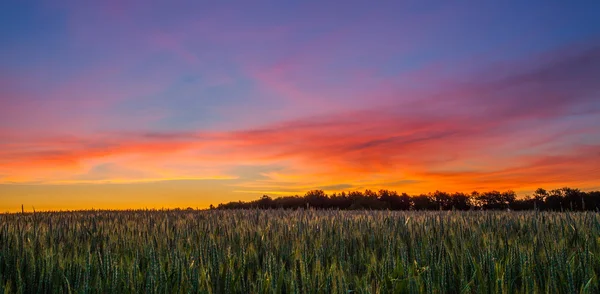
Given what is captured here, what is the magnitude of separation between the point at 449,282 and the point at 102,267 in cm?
240

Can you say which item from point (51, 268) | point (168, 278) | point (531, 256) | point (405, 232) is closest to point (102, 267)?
point (51, 268)

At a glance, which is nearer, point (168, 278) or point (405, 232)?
point (168, 278)

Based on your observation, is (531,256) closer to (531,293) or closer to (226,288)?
(531,293)

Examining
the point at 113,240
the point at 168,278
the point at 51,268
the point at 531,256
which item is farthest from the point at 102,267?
the point at 531,256

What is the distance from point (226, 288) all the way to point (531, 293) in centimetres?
181

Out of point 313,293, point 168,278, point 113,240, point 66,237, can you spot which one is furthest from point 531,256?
point 66,237

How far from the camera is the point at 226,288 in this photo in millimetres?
2742

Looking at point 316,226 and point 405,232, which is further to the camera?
point 316,226

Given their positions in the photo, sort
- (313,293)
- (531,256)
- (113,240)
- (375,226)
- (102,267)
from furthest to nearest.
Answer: (375,226) → (113,240) → (531,256) → (102,267) → (313,293)

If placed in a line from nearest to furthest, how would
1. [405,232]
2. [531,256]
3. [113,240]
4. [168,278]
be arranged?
1. [168,278]
2. [531,256]
3. [113,240]
4. [405,232]

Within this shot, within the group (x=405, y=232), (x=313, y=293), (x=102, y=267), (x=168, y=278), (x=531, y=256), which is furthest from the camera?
(x=405, y=232)

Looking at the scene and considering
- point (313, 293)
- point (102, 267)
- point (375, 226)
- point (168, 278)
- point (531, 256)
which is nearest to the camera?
point (313, 293)

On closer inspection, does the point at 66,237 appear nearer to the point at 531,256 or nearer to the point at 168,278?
the point at 168,278

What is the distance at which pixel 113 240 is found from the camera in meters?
5.19
